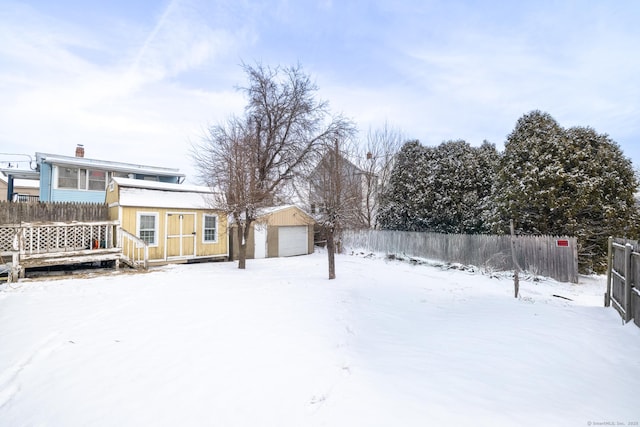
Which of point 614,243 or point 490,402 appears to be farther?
point 614,243

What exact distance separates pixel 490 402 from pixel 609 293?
18.2 ft

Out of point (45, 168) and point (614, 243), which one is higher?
point (45, 168)

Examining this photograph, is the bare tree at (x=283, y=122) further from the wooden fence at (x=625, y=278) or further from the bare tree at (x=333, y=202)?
the wooden fence at (x=625, y=278)

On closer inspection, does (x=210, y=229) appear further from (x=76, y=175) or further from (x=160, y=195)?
(x=76, y=175)

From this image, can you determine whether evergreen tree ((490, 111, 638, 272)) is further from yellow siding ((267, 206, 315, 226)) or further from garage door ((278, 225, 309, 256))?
garage door ((278, 225, 309, 256))

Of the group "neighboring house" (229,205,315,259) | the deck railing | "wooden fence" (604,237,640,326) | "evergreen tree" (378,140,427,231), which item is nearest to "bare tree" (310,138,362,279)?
"neighboring house" (229,205,315,259)

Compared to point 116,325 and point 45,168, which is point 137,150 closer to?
point 45,168

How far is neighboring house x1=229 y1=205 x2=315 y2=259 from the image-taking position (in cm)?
1516

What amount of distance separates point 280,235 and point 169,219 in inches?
227

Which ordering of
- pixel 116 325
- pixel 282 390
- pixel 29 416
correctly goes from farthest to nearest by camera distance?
pixel 116 325, pixel 282 390, pixel 29 416

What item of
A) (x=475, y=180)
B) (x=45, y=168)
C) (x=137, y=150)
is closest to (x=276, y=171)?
(x=475, y=180)

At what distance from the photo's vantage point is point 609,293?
6.13m

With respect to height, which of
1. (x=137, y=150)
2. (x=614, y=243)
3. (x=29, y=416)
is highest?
(x=137, y=150)

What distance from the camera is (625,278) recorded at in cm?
502
